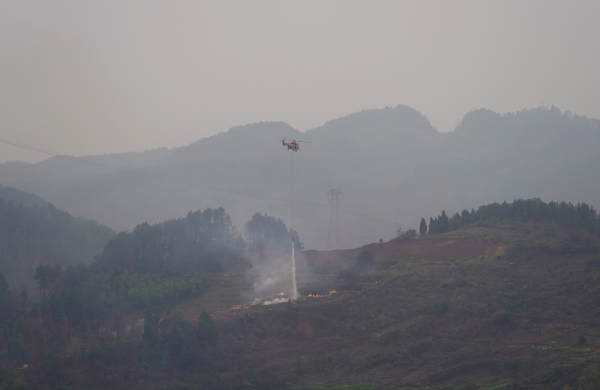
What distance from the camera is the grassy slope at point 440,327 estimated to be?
32719 millimetres

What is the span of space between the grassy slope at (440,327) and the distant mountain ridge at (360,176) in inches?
2591

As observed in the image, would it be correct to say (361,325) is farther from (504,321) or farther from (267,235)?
(267,235)

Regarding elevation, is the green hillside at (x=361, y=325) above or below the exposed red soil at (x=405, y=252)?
below

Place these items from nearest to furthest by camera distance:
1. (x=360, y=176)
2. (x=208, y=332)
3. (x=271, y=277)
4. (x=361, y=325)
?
(x=208, y=332) < (x=361, y=325) < (x=271, y=277) < (x=360, y=176)

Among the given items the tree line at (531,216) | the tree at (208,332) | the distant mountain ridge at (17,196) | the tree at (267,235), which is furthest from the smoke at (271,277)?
the distant mountain ridge at (17,196)

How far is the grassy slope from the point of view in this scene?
107 ft

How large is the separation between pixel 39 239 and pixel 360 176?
87.7 m

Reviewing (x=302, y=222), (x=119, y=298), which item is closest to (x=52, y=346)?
(x=119, y=298)

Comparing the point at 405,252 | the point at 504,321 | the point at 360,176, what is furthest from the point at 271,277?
the point at 360,176

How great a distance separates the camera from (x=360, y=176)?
148m

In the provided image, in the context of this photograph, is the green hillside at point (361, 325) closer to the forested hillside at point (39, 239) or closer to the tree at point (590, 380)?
the tree at point (590, 380)

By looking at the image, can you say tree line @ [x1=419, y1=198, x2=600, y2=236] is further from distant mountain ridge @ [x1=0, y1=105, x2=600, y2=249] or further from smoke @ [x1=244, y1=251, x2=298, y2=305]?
distant mountain ridge @ [x1=0, y1=105, x2=600, y2=249]

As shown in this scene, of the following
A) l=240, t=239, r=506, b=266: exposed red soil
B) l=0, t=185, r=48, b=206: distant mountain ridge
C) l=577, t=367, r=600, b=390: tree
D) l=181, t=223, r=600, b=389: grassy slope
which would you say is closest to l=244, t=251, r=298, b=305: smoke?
l=240, t=239, r=506, b=266: exposed red soil

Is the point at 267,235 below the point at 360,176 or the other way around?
below
